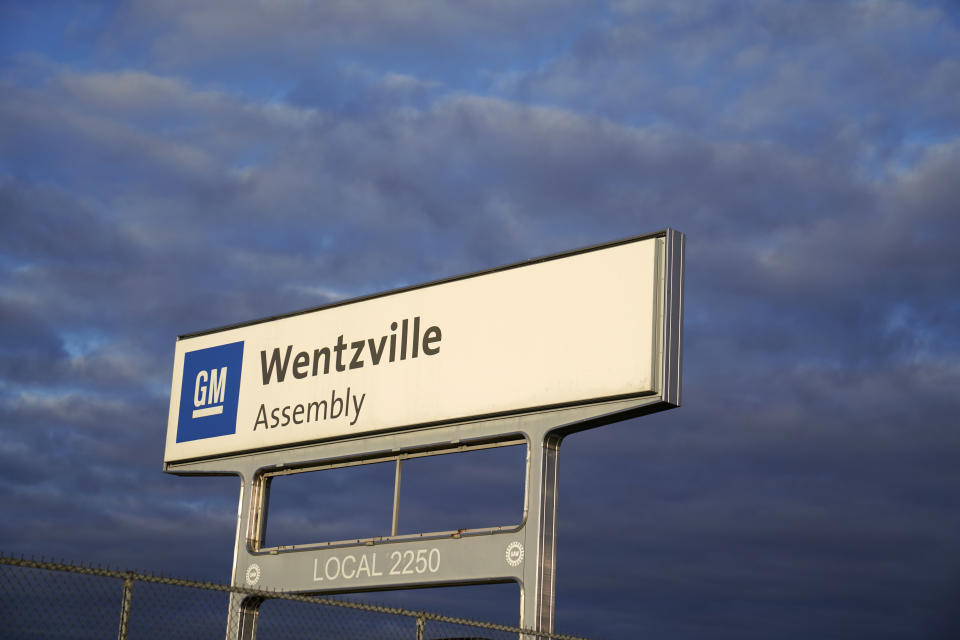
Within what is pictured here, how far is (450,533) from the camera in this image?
13.9 m

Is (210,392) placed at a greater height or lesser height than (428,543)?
greater

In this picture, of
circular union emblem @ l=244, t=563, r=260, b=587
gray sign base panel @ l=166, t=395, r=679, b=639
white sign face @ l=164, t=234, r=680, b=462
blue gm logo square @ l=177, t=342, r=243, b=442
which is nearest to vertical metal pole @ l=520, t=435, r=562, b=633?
gray sign base panel @ l=166, t=395, r=679, b=639

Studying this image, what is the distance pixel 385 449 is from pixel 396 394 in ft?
2.18

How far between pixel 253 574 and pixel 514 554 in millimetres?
4206

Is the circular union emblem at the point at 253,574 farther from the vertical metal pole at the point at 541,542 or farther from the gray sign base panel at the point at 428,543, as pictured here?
the vertical metal pole at the point at 541,542

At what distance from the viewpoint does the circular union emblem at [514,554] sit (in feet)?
43.1

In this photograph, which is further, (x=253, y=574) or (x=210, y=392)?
(x=210, y=392)

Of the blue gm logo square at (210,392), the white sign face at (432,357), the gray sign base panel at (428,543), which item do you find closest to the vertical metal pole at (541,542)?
the gray sign base panel at (428,543)

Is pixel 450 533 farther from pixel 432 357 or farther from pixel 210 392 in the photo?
pixel 210 392

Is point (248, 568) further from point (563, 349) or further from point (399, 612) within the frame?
point (399, 612)

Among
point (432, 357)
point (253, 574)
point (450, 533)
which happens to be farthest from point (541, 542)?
point (253, 574)

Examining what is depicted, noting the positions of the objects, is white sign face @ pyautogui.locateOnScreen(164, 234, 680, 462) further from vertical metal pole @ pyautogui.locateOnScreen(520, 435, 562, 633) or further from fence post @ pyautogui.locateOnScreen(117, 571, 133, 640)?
fence post @ pyautogui.locateOnScreen(117, 571, 133, 640)

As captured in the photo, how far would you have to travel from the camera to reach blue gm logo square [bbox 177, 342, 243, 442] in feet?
56.4

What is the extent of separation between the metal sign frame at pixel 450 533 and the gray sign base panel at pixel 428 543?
0.01 m
